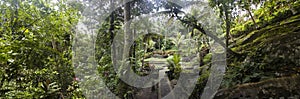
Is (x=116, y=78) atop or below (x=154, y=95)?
atop

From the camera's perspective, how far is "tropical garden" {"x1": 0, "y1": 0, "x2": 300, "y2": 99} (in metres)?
2.52

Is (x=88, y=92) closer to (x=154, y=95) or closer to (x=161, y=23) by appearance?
(x=154, y=95)

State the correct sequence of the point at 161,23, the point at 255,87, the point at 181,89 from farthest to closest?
1. the point at 161,23
2. the point at 181,89
3. the point at 255,87

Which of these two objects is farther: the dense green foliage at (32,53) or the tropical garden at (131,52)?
the tropical garden at (131,52)

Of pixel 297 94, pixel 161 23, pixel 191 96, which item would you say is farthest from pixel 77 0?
pixel 297 94

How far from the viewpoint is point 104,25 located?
423 cm

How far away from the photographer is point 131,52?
4.14 m

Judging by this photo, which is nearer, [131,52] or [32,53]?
[32,53]

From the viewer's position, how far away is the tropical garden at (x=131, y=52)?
252 centimetres

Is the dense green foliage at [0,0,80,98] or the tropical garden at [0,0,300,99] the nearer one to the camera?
the dense green foliage at [0,0,80,98]

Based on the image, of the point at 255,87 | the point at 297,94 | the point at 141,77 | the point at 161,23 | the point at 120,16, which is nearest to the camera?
the point at 297,94

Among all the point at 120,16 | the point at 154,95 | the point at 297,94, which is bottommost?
the point at 154,95

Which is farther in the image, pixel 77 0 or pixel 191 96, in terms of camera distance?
pixel 77 0

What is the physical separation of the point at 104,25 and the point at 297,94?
3219 mm
